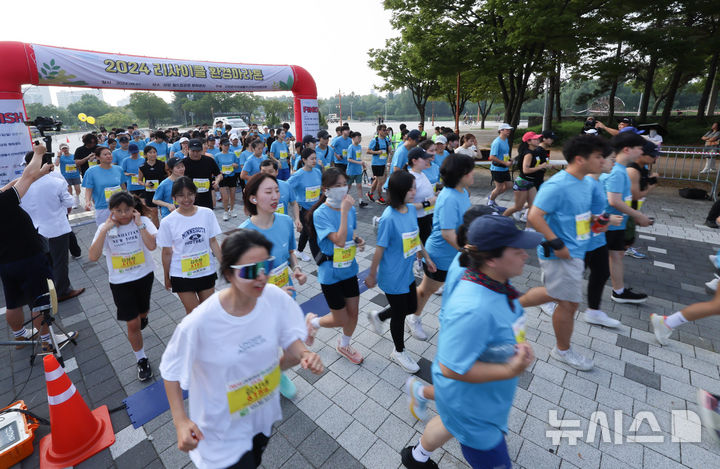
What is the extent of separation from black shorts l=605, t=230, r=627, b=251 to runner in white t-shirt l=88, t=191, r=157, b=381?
5474mm

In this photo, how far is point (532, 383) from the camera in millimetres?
3438

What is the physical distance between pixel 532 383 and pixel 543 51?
13.9 metres

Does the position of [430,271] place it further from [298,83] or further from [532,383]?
[298,83]

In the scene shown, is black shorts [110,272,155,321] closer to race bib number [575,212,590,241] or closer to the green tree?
race bib number [575,212,590,241]

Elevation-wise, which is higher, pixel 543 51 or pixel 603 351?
pixel 543 51

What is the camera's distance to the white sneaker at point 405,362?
3604mm

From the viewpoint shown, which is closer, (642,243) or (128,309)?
(128,309)

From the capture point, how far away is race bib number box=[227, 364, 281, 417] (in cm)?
177

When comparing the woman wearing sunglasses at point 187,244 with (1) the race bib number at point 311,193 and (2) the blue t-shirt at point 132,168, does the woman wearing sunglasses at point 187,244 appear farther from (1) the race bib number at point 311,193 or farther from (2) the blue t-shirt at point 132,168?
(2) the blue t-shirt at point 132,168

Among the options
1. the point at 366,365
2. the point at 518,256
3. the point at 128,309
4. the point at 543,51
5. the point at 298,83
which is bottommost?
the point at 366,365

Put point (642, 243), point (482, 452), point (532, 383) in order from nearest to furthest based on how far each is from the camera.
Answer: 1. point (482, 452)
2. point (532, 383)
3. point (642, 243)

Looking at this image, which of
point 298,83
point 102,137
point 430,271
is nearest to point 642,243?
point 430,271

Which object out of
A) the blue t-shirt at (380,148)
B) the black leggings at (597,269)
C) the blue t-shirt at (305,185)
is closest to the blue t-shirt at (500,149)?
the blue t-shirt at (380,148)

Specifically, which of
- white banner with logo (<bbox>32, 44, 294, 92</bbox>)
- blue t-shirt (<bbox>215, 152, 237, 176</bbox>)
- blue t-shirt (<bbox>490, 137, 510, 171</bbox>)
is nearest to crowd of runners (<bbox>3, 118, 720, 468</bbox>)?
blue t-shirt (<bbox>490, 137, 510, 171</bbox>)
